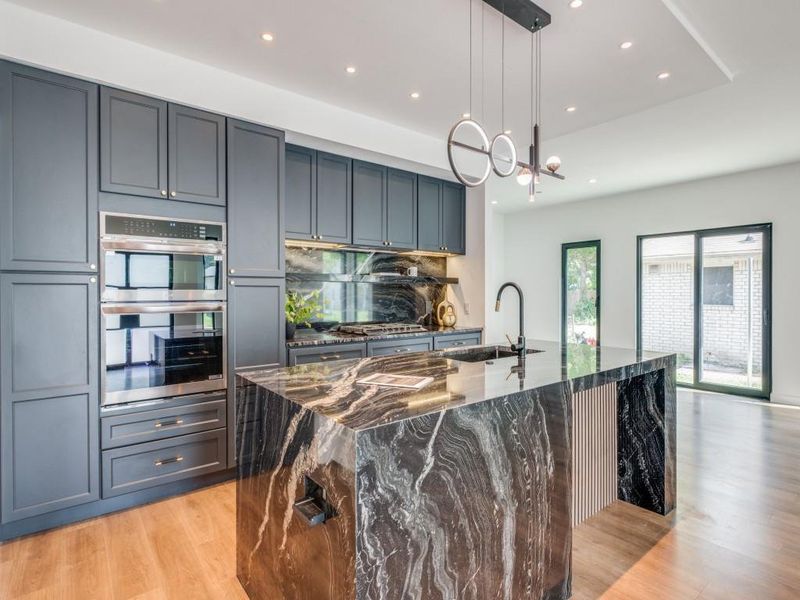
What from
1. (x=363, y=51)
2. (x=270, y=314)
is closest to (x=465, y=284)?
(x=270, y=314)

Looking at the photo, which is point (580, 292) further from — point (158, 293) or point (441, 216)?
point (158, 293)

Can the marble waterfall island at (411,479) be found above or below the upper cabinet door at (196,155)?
below

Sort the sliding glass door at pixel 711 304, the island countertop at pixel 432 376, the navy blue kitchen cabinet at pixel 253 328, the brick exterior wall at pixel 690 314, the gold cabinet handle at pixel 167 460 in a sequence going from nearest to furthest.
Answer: the island countertop at pixel 432 376
the gold cabinet handle at pixel 167 460
the navy blue kitchen cabinet at pixel 253 328
the sliding glass door at pixel 711 304
the brick exterior wall at pixel 690 314

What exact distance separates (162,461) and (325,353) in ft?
4.50

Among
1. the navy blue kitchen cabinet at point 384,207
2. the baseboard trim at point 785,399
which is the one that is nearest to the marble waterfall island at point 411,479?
the navy blue kitchen cabinet at point 384,207

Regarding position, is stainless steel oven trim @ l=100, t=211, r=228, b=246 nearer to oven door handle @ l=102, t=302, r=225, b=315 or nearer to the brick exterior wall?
oven door handle @ l=102, t=302, r=225, b=315

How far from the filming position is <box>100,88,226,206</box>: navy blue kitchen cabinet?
8.63ft

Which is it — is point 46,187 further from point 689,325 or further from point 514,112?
point 689,325

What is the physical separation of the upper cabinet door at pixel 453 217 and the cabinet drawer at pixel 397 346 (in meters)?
1.18

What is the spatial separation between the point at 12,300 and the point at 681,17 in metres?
3.98

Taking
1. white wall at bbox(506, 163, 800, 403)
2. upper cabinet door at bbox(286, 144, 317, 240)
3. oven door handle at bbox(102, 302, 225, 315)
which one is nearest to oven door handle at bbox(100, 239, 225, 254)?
oven door handle at bbox(102, 302, 225, 315)

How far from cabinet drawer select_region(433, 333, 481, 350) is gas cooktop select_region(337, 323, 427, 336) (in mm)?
203

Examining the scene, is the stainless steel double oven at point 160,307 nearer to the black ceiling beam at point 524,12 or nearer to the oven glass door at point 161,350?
the oven glass door at point 161,350

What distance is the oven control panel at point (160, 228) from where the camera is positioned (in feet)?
8.71
